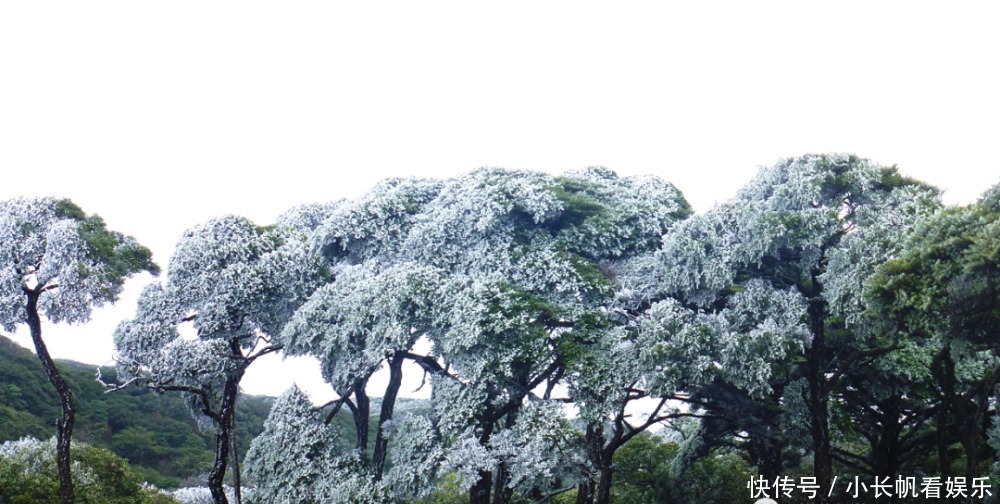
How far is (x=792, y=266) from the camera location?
14562 millimetres

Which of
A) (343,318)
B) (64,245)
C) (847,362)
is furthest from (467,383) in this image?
(64,245)

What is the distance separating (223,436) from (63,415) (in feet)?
10.2

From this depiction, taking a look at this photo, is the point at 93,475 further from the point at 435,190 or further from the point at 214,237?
the point at 435,190

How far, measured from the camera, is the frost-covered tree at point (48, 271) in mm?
15438

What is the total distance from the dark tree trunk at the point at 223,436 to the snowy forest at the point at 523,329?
0.18ft

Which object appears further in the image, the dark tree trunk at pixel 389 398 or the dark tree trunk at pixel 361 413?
the dark tree trunk at pixel 361 413

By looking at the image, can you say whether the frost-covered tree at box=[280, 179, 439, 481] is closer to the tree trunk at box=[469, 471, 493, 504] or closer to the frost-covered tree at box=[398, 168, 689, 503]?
the frost-covered tree at box=[398, 168, 689, 503]

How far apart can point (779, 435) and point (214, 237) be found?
1211 centimetres

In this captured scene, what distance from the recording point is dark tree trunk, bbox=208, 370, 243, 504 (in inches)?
646

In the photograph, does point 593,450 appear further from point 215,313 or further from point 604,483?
point 215,313

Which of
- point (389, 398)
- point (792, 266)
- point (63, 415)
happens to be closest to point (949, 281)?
point (792, 266)

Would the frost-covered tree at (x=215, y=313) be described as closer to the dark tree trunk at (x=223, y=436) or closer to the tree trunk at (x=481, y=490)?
the dark tree trunk at (x=223, y=436)

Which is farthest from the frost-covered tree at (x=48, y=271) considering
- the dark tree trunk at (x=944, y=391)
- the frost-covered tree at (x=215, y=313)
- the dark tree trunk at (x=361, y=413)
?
the dark tree trunk at (x=944, y=391)

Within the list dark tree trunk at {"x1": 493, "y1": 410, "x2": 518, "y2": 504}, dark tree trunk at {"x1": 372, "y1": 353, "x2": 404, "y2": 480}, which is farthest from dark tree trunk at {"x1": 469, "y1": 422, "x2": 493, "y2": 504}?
dark tree trunk at {"x1": 372, "y1": 353, "x2": 404, "y2": 480}
